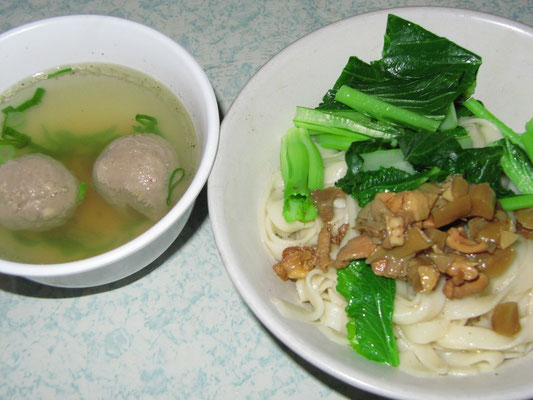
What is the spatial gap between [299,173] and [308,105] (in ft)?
1.39

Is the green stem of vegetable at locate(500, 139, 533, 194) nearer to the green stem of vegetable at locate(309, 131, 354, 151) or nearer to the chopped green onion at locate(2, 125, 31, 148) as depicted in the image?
the green stem of vegetable at locate(309, 131, 354, 151)

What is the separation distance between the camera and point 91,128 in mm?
2453

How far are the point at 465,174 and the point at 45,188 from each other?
187cm

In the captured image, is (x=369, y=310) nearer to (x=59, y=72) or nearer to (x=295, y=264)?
(x=295, y=264)

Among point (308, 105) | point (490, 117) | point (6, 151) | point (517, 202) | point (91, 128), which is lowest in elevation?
point (6, 151)

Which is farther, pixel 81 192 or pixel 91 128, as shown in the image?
pixel 91 128

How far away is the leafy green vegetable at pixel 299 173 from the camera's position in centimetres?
213

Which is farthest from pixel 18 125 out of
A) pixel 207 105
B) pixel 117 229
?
pixel 207 105

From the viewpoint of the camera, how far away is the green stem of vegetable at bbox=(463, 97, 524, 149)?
2252 mm

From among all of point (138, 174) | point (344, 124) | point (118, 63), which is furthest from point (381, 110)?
point (118, 63)

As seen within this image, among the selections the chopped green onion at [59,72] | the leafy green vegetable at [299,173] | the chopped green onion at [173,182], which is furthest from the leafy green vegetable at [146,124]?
the leafy green vegetable at [299,173]

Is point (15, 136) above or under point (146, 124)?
under

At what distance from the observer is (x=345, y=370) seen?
1593 mm

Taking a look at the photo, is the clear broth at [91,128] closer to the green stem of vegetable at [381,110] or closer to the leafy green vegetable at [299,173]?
the leafy green vegetable at [299,173]
